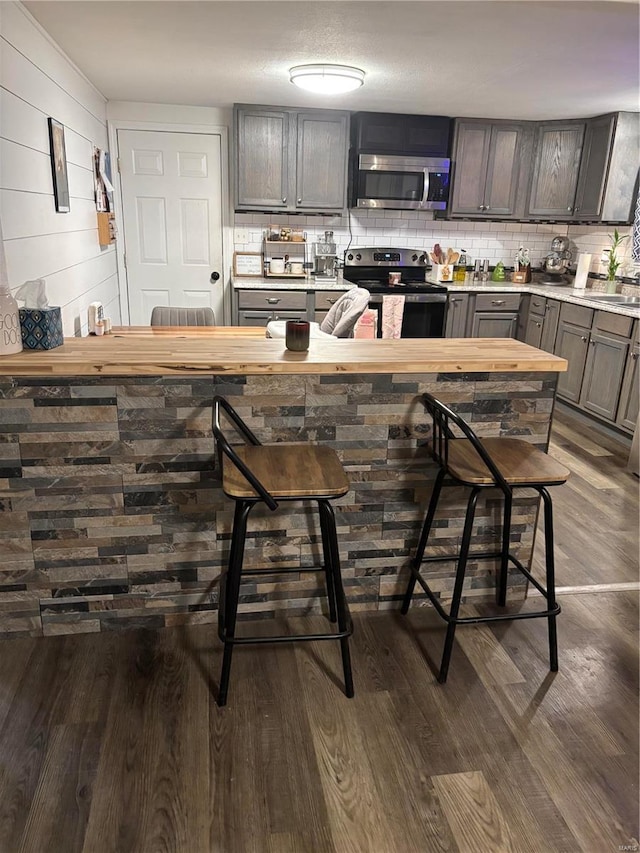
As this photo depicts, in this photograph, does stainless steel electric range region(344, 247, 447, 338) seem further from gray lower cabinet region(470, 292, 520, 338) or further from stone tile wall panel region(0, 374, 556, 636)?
stone tile wall panel region(0, 374, 556, 636)

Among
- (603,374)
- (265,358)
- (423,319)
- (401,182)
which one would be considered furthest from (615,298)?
(265,358)

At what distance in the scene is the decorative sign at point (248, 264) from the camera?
5.48 m

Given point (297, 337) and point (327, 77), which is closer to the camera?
point (297, 337)

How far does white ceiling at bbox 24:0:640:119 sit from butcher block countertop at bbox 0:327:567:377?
142 cm

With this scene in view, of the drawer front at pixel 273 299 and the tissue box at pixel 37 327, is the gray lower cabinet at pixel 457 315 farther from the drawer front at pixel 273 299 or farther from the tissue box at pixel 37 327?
the tissue box at pixel 37 327

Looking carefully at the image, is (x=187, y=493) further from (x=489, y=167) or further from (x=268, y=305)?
(x=489, y=167)

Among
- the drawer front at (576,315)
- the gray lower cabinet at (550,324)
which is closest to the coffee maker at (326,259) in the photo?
the gray lower cabinet at (550,324)

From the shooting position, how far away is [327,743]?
178 cm

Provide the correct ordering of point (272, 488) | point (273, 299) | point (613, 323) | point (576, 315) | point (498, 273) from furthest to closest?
point (498, 273)
point (273, 299)
point (576, 315)
point (613, 323)
point (272, 488)

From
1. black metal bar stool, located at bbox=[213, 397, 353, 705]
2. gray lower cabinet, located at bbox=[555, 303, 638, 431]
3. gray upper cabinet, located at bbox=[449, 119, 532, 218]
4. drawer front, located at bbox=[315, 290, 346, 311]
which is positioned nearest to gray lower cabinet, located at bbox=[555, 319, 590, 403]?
gray lower cabinet, located at bbox=[555, 303, 638, 431]

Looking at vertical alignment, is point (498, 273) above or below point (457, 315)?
above

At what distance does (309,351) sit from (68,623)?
130cm

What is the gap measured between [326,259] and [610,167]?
242 centimetres

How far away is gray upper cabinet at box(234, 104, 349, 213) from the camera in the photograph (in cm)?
497
